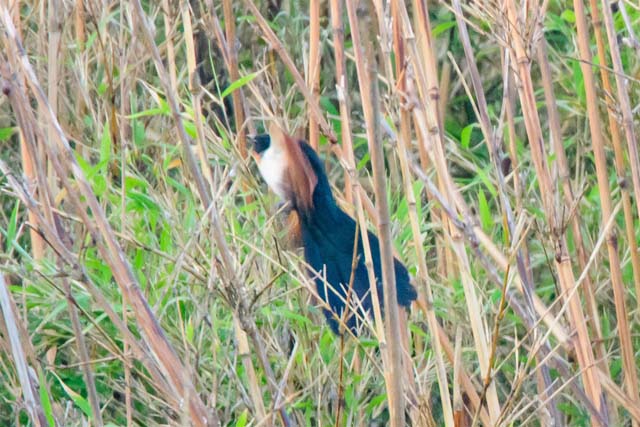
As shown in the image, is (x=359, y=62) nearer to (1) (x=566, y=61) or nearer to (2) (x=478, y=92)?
(2) (x=478, y=92)

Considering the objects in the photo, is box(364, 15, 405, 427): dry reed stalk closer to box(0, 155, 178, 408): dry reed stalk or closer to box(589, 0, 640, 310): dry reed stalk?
box(0, 155, 178, 408): dry reed stalk

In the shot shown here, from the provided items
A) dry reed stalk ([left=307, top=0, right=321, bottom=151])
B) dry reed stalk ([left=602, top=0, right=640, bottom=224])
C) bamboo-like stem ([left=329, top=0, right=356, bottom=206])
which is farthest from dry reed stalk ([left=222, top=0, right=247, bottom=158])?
dry reed stalk ([left=602, top=0, right=640, bottom=224])

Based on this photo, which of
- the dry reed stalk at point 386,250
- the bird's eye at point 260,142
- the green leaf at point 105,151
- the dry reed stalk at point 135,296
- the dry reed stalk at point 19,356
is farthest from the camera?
the green leaf at point 105,151

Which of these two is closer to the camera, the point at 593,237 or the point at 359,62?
the point at 359,62

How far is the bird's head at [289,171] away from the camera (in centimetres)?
109

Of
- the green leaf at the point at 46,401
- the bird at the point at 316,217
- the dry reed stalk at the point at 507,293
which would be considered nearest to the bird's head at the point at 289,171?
the bird at the point at 316,217

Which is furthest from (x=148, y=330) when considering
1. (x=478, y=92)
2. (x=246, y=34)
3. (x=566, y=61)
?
(x=246, y=34)

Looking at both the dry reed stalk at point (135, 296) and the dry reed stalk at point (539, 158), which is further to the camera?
the dry reed stalk at point (539, 158)

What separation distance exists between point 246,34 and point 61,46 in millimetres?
560

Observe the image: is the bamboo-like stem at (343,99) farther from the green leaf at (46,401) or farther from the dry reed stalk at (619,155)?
the green leaf at (46,401)

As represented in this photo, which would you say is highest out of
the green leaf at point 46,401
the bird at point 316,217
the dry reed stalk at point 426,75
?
the dry reed stalk at point 426,75

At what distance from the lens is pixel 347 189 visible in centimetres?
140

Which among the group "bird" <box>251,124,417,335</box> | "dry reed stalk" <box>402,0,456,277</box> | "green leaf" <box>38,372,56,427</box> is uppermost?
"dry reed stalk" <box>402,0,456,277</box>

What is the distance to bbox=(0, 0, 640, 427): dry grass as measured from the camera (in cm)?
91
